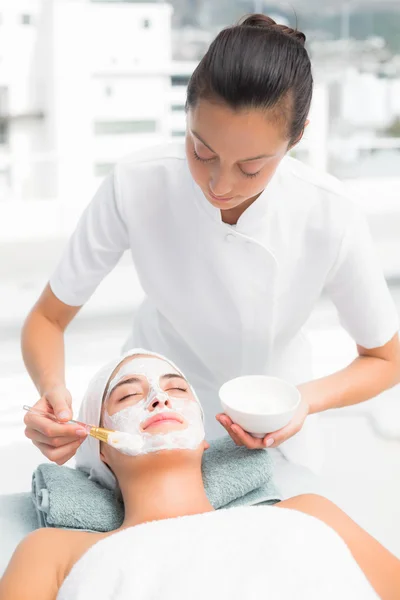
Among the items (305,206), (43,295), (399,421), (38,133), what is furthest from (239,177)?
(38,133)

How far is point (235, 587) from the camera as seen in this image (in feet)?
3.92

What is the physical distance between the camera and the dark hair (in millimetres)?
1207

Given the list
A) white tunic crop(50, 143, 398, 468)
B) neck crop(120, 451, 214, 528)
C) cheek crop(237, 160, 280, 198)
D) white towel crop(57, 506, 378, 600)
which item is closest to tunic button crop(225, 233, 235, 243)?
white tunic crop(50, 143, 398, 468)

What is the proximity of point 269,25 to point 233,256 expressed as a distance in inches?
19.4

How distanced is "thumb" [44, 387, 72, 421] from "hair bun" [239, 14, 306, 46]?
766 millimetres

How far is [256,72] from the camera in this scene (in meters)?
1.21

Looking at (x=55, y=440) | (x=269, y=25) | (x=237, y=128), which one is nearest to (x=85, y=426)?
(x=55, y=440)

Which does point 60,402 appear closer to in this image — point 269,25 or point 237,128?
point 237,128

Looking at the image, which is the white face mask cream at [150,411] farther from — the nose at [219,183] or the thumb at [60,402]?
the nose at [219,183]

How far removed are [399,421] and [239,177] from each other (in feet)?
5.61

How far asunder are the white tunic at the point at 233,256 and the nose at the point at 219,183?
9.5 inches

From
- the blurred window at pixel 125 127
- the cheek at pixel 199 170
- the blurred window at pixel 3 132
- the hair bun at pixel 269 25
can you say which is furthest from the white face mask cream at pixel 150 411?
the blurred window at pixel 3 132

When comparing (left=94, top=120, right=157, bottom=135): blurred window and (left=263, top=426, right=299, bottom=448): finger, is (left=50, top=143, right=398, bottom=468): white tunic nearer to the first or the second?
(left=263, top=426, right=299, bottom=448): finger

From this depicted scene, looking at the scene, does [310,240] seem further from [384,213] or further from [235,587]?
[384,213]
